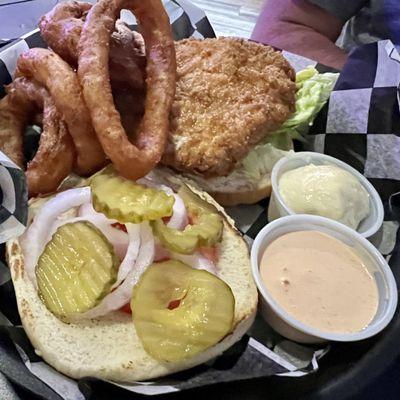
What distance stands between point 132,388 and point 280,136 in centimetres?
127

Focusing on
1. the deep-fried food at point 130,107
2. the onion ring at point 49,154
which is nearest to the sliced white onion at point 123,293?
the onion ring at point 49,154

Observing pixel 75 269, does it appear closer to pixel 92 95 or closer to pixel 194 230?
pixel 194 230

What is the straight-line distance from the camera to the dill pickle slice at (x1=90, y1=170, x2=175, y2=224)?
5.08 ft

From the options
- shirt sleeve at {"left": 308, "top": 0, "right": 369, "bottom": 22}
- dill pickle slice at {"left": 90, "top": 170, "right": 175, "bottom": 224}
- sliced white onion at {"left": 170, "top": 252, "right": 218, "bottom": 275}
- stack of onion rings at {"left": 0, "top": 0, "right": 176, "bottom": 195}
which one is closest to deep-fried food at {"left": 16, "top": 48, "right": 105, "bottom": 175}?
stack of onion rings at {"left": 0, "top": 0, "right": 176, "bottom": 195}

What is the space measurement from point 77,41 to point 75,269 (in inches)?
32.7

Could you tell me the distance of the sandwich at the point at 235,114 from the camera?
196 centimetres

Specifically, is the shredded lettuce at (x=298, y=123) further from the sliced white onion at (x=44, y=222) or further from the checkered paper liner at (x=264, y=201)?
the sliced white onion at (x=44, y=222)

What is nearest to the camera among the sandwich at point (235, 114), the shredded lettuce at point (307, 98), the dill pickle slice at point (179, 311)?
the dill pickle slice at point (179, 311)

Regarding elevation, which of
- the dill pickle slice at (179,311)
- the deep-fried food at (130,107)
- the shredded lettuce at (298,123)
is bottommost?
the shredded lettuce at (298,123)

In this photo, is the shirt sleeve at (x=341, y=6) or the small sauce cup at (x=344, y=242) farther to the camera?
the shirt sleeve at (x=341, y=6)

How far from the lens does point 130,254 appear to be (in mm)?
1510

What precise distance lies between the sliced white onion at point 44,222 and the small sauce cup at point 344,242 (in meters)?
0.57

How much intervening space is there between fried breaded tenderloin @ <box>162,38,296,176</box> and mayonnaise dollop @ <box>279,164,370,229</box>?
8.6 inches

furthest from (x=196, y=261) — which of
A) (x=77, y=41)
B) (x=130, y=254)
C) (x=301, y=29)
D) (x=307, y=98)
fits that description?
(x=301, y=29)
